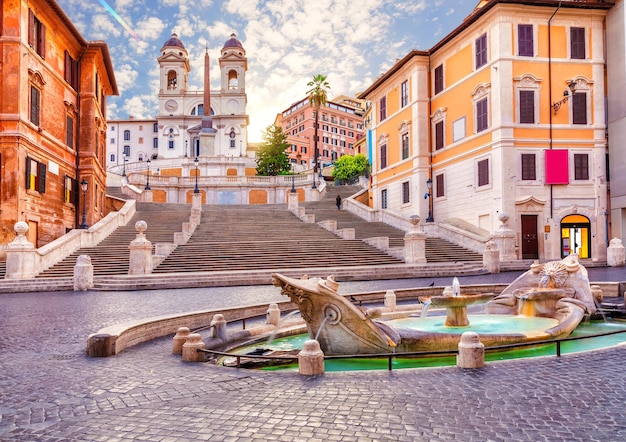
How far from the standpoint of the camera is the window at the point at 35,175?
2406cm

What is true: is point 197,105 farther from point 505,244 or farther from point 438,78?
point 505,244

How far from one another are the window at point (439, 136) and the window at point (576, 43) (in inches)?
337

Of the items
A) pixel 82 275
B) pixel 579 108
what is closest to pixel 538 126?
pixel 579 108

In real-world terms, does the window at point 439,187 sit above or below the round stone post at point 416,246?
above

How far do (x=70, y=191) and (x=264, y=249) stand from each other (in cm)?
1343

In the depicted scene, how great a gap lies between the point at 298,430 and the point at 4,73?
25.4m

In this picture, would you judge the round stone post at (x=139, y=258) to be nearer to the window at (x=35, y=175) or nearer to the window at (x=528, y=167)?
the window at (x=35, y=175)

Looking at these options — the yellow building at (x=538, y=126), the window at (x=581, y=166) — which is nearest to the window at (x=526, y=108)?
the yellow building at (x=538, y=126)

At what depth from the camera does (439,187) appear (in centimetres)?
3325

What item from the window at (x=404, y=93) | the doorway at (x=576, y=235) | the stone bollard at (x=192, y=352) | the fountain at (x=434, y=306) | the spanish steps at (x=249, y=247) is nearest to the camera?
the stone bollard at (x=192, y=352)

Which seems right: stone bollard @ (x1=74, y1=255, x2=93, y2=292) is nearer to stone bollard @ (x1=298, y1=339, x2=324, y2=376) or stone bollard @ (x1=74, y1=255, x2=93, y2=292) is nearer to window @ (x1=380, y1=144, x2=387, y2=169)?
stone bollard @ (x1=298, y1=339, x2=324, y2=376)

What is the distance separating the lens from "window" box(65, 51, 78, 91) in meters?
29.5

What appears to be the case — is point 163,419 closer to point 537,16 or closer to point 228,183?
point 537,16

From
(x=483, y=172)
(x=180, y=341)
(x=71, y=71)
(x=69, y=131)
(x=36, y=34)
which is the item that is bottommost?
(x=180, y=341)
